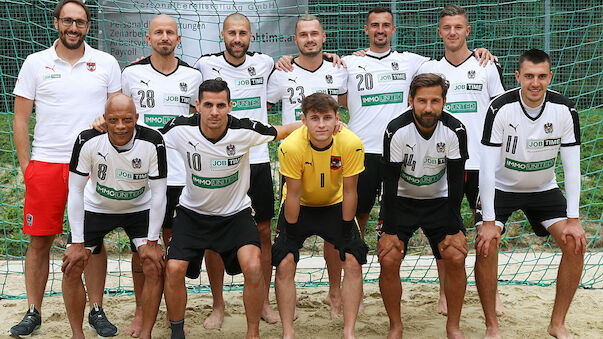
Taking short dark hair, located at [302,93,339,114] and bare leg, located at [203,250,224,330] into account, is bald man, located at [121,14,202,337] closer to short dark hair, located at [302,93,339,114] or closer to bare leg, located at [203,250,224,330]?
bare leg, located at [203,250,224,330]

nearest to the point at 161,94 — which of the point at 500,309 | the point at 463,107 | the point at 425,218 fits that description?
the point at 425,218

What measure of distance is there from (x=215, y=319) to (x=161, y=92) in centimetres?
172

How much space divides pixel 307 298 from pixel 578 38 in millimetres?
4914

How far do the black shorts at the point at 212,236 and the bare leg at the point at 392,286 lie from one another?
860 millimetres

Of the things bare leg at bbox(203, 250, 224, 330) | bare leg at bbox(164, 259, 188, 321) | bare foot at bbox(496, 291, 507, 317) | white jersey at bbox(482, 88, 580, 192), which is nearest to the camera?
bare leg at bbox(164, 259, 188, 321)

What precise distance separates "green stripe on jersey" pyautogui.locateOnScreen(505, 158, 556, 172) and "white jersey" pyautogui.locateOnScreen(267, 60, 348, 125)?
140cm

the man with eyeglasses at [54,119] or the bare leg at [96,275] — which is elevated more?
the man with eyeglasses at [54,119]

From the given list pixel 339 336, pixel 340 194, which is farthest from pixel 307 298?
pixel 340 194

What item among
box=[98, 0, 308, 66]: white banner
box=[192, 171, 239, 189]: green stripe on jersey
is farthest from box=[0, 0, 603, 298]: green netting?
box=[192, 171, 239, 189]: green stripe on jersey

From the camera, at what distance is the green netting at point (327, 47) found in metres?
6.49

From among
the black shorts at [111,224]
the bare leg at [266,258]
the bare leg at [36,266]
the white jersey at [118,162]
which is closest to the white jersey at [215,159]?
the white jersey at [118,162]

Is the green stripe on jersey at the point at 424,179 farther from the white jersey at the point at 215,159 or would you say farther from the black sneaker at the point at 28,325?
the black sneaker at the point at 28,325

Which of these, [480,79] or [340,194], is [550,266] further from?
[340,194]

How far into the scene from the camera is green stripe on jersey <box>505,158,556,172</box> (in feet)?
15.2
